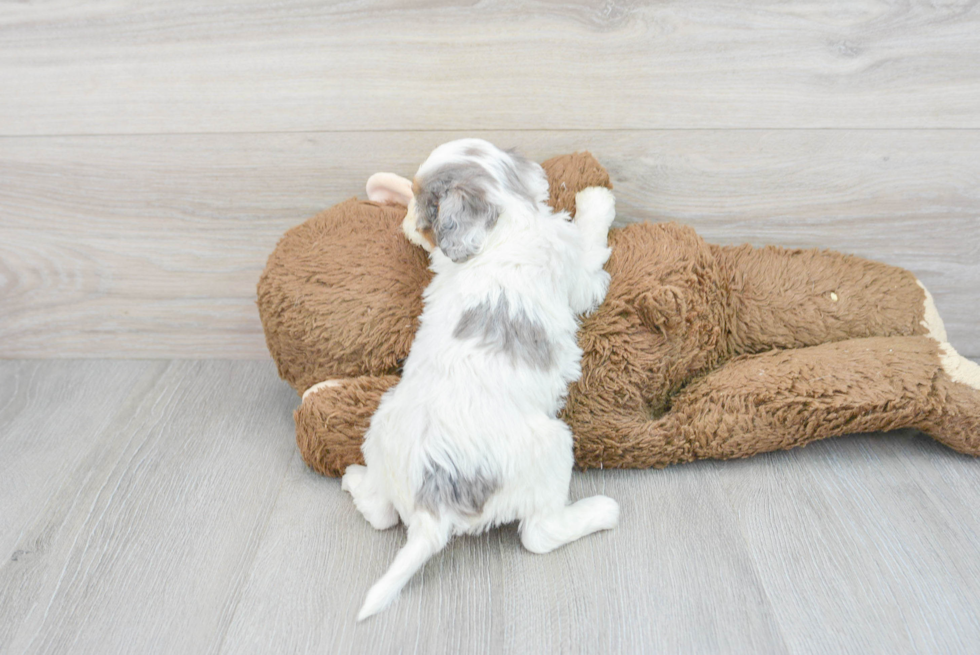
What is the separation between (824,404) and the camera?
61.7 inches

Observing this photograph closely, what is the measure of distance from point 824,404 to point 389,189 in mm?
1044

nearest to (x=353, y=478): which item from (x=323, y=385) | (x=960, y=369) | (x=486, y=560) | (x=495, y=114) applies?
(x=323, y=385)

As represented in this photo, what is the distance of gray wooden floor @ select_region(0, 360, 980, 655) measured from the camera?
1270mm

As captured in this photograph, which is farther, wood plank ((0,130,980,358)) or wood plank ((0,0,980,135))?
wood plank ((0,130,980,358))

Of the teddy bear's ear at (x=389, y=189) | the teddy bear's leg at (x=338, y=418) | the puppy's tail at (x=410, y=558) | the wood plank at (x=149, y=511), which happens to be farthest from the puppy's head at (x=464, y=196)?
the wood plank at (x=149, y=511)

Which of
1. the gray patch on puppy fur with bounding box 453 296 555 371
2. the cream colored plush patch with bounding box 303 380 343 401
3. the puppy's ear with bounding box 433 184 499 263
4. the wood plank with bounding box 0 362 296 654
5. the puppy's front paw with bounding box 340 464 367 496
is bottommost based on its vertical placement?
the wood plank with bounding box 0 362 296 654

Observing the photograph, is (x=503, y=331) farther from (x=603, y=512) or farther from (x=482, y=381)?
(x=603, y=512)

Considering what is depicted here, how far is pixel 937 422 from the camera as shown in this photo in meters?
1.60

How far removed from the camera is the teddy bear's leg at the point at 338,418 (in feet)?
5.20

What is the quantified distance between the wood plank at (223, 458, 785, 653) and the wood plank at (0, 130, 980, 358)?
709 millimetres

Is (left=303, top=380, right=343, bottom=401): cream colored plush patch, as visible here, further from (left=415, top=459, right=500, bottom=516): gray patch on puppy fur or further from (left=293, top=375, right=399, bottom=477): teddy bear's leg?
(left=415, top=459, right=500, bottom=516): gray patch on puppy fur

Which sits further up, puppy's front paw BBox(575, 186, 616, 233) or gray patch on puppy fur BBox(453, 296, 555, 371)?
puppy's front paw BBox(575, 186, 616, 233)

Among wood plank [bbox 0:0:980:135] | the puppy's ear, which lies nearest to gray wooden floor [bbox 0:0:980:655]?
wood plank [bbox 0:0:980:135]

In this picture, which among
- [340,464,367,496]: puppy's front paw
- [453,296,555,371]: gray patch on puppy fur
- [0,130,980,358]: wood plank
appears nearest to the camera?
[453,296,555,371]: gray patch on puppy fur
